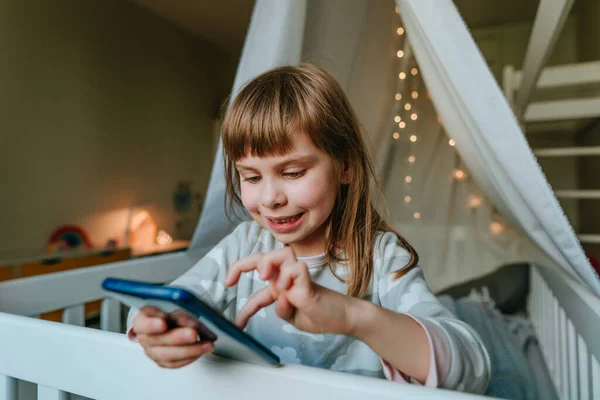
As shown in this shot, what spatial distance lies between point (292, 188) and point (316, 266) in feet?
0.54

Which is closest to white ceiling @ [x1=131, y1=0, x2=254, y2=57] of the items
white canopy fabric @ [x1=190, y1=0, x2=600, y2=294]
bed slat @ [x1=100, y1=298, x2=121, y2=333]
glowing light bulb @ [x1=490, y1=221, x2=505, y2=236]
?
white canopy fabric @ [x1=190, y1=0, x2=600, y2=294]

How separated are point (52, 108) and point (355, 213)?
220 centimetres

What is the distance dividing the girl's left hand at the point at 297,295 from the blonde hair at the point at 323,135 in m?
0.23

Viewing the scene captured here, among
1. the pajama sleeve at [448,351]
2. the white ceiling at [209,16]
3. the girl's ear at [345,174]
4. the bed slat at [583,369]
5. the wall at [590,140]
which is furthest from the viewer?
the white ceiling at [209,16]

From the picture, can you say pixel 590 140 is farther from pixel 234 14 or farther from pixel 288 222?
pixel 234 14

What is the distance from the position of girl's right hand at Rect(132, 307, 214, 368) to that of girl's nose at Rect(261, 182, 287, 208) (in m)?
0.20

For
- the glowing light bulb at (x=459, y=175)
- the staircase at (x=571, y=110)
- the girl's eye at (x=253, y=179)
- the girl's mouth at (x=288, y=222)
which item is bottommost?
the girl's mouth at (x=288, y=222)

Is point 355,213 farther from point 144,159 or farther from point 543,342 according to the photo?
point 144,159

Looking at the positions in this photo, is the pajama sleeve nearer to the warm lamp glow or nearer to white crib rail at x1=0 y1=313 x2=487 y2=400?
white crib rail at x1=0 y1=313 x2=487 y2=400

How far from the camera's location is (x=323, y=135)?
0.58m

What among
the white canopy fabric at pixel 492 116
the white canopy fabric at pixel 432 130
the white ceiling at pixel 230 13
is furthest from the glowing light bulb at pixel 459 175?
the white canopy fabric at pixel 492 116

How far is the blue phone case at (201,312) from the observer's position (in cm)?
30

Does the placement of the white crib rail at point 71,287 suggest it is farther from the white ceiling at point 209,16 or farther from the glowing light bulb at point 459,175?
the white ceiling at point 209,16

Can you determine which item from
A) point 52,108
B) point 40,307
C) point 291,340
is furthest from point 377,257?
point 52,108
